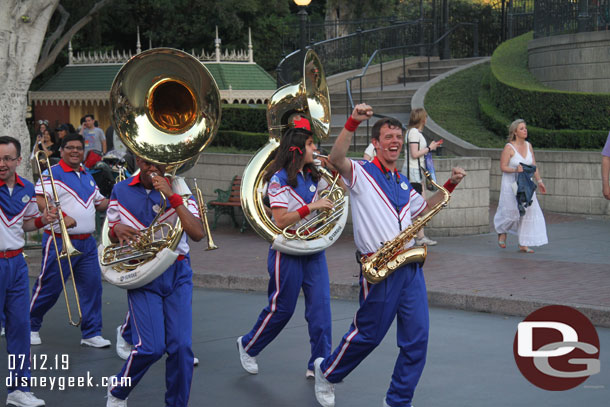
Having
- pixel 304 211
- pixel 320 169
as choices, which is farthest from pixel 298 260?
pixel 320 169

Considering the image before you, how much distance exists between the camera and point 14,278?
664cm

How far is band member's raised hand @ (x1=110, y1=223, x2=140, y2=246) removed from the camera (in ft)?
19.8

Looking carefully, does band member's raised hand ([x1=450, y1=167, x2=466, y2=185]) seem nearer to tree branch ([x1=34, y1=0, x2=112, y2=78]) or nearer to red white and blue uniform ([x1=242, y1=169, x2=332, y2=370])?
red white and blue uniform ([x1=242, y1=169, x2=332, y2=370])

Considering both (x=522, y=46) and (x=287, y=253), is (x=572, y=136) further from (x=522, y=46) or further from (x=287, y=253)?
(x=287, y=253)

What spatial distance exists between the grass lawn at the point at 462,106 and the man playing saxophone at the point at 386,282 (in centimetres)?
1173

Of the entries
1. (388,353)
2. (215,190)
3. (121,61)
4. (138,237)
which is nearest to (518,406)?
(388,353)

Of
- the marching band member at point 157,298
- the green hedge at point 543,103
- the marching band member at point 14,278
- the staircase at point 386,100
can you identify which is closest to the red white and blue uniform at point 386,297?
the marching band member at point 157,298

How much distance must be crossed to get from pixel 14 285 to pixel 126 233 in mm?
1149

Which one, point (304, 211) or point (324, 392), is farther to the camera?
point (304, 211)

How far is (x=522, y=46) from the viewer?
22.6 meters

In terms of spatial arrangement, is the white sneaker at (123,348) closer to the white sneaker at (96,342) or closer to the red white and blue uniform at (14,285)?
the white sneaker at (96,342)

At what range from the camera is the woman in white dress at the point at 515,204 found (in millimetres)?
11953

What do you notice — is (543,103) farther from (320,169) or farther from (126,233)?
(126,233)

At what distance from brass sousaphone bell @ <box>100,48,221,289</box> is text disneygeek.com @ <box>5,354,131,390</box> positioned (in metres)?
0.80
